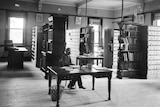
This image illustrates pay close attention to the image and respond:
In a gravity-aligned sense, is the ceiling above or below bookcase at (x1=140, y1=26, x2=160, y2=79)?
above

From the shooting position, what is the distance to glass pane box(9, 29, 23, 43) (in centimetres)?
1109

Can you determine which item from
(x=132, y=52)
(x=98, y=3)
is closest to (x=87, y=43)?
(x=132, y=52)

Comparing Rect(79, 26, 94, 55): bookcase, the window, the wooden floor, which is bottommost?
the wooden floor

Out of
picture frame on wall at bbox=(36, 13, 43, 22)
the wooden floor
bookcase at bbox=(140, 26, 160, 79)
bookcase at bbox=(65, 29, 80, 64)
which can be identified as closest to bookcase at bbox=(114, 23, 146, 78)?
bookcase at bbox=(140, 26, 160, 79)

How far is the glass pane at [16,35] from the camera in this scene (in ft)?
36.4

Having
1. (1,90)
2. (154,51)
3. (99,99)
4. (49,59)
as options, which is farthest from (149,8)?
(1,90)

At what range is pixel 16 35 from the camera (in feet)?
36.7

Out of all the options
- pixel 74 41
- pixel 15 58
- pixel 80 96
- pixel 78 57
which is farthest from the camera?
pixel 74 41

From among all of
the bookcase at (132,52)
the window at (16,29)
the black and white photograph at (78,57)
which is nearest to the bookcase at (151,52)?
the black and white photograph at (78,57)

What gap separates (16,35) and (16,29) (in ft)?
1.11

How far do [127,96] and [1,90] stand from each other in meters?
3.03

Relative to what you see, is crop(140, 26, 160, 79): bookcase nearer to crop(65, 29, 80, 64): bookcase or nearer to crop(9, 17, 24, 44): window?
crop(65, 29, 80, 64): bookcase

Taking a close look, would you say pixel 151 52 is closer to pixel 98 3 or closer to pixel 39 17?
pixel 98 3

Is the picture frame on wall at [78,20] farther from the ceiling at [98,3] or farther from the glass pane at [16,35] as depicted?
the glass pane at [16,35]
